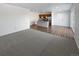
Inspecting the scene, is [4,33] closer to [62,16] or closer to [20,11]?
[20,11]

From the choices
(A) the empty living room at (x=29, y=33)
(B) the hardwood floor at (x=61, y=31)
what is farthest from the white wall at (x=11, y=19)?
(B) the hardwood floor at (x=61, y=31)

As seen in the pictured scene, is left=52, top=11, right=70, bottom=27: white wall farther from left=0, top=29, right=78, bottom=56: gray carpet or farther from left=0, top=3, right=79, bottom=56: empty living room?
left=0, top=29, right=78, bottom=56: gray carpet

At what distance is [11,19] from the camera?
647cm

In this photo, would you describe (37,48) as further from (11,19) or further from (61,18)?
(61,18)

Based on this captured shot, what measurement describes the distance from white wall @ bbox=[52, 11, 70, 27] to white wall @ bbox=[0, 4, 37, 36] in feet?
18.1

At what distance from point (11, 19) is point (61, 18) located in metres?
7.67

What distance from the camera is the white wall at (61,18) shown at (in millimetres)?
11363

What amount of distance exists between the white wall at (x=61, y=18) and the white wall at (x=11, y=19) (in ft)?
18.1

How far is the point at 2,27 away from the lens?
5.64 m

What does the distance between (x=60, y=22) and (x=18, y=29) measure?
6887mm

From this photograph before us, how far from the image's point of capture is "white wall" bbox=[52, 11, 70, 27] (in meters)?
11.4

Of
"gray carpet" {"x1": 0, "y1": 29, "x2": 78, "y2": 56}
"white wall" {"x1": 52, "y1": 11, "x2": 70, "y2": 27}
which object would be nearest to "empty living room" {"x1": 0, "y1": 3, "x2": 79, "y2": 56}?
"gray carpet" {"x1": 0, "y1": 29, "x2": 78, "y2": 56}

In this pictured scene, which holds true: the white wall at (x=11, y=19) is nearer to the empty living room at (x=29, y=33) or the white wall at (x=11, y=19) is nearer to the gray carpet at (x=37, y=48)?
the empty living room at (x=29, y=33)

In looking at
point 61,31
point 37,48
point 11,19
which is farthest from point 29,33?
point 37,48
